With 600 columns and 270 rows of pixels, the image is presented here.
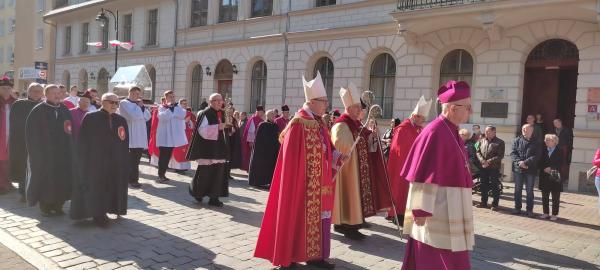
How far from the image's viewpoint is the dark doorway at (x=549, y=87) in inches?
523

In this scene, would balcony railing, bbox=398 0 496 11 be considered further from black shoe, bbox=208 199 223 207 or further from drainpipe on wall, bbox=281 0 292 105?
black shoe, bbox=208 199 223 207

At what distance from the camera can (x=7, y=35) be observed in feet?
155

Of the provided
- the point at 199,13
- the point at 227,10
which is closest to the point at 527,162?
the point at 227,10

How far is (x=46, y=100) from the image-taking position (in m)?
6.89

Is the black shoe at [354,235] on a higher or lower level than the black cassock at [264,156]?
lower

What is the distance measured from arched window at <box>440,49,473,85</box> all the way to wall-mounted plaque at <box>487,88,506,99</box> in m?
0.82

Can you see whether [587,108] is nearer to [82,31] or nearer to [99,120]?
[99,120]

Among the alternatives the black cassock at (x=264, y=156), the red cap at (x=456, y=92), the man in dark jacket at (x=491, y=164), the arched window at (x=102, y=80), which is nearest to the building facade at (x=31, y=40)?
the arched window at (x=102, y=80)

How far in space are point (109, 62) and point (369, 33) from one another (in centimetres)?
1852

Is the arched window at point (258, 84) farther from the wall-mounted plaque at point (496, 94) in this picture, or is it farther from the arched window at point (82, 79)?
the arched window at point (82, 79)

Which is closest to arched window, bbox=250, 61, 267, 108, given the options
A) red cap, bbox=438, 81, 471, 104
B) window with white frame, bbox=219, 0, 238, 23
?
window with white frame, bbox=219, 0, 238, 23

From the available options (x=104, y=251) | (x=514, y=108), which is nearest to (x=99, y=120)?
(x=104, y=251)

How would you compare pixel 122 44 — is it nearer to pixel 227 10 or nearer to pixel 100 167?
pixel 227 10

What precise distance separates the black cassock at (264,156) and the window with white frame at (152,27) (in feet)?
56.8
